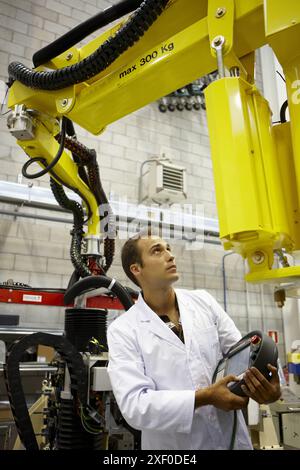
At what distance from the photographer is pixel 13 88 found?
2.10 m

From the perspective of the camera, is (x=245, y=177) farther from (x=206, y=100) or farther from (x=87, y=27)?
(x=87, y=27)

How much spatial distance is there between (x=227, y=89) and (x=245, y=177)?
11.6 inches

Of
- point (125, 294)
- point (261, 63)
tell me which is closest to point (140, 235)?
point (125, 294)

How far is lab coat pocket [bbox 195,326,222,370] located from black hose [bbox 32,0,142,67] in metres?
1.44

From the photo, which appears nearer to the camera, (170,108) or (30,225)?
(30,225)

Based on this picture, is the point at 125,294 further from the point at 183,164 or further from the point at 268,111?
the point at 183,164

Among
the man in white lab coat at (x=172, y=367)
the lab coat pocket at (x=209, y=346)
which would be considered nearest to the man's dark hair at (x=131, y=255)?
the man in white lab coat at (x=172, y=367)

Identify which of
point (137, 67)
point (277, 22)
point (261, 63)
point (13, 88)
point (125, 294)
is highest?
point (261, 63)

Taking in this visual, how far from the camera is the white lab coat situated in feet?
3.80

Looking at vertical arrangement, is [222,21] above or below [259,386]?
above

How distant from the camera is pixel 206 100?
115 cm

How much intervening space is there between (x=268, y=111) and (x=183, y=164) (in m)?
3.91

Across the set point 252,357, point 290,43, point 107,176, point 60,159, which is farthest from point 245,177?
point 107,176

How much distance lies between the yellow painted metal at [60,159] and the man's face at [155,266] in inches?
39.7
